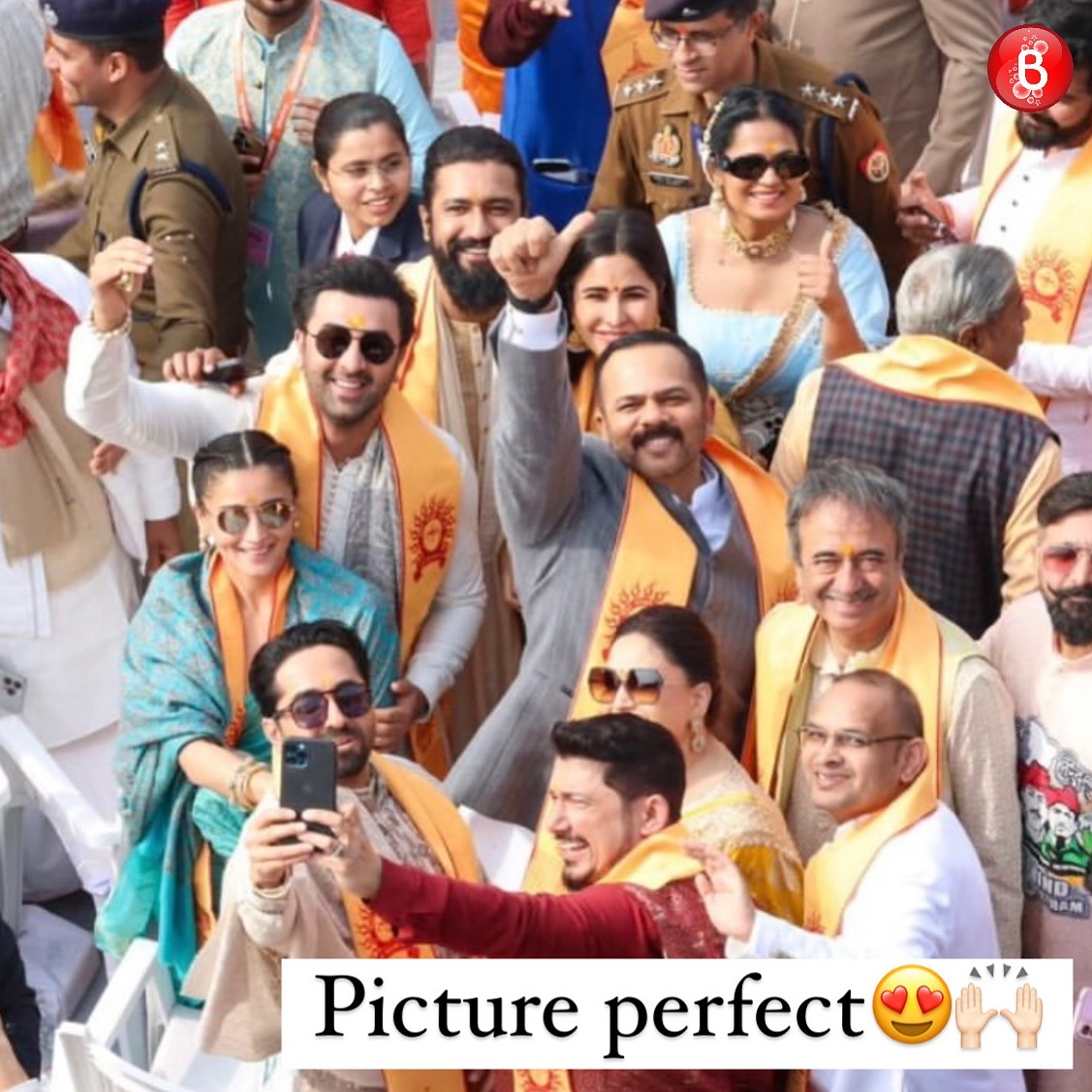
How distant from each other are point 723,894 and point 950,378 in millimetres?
1330

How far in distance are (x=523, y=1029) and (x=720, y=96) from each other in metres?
2.37

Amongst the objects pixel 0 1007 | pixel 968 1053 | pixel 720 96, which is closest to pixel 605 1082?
pixel 968 1053

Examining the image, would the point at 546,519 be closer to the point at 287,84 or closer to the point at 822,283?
the point at 822,283

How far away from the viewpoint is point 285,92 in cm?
625

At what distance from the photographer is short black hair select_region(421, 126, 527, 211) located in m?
5.48

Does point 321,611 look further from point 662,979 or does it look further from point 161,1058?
point 662,979

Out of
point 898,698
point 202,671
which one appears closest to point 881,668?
point 898,698

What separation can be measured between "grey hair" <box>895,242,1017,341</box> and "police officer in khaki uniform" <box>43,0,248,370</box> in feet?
4.72

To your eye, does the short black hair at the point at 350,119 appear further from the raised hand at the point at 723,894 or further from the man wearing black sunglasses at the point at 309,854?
the raised hand at the point at 723,894

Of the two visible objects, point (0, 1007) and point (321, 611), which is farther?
point (321, 611)

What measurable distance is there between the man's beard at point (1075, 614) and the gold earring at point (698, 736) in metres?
0.58

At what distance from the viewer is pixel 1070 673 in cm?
453

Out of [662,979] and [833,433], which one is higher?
[833,433]

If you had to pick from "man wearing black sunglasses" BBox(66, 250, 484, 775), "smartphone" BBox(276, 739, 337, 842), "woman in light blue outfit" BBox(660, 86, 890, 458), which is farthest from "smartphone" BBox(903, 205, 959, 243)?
"smartphone" BBox(276, 739, 337, 842)
